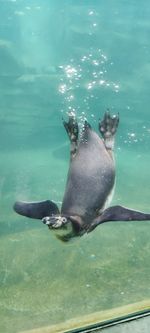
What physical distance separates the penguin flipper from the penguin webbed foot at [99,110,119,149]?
113 cm

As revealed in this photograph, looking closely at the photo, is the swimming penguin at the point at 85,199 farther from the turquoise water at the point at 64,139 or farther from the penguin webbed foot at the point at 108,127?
the penguin webbed foot at the point at 108,127

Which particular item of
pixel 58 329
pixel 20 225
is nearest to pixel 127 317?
pixel 58 329

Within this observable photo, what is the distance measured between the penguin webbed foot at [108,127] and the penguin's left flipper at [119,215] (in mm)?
886

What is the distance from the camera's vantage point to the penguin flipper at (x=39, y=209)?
327cm

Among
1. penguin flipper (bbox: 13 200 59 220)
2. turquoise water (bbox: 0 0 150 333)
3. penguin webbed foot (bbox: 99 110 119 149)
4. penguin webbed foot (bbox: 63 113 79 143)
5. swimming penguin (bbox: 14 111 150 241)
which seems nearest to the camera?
swimming penguin (bbox: 14 111 150 241)

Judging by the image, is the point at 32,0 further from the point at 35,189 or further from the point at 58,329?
the point at 58,329

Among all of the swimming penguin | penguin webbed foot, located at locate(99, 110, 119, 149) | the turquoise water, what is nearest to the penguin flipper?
the swimming penguin

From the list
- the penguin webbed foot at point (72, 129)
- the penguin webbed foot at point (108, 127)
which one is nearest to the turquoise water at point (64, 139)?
the penguin webbed foot at point (72, 129)

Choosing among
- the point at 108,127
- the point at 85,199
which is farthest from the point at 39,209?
the point at 108,127

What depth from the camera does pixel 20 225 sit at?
1249 cm

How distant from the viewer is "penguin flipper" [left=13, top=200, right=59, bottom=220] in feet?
10.7

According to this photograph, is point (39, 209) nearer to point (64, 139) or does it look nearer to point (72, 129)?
Result: point (72, 129)

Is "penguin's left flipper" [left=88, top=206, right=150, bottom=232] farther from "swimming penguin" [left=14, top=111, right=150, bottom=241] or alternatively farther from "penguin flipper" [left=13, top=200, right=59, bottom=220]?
"penguin flipper" [left=13, top=200, right=59, bottom=220]

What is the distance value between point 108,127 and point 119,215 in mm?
1211
